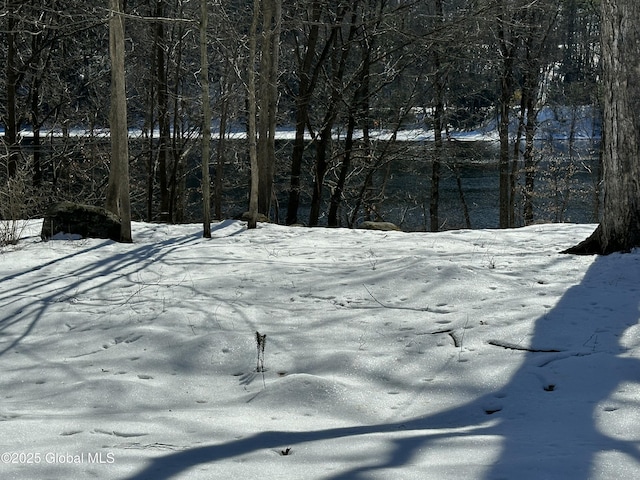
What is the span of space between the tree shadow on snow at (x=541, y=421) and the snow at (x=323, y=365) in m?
0.02

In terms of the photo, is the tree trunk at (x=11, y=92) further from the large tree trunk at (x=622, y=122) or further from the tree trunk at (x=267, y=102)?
the large tree trunk at (x=622, y=122)

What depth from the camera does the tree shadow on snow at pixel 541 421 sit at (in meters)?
3.05

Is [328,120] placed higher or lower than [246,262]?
higher

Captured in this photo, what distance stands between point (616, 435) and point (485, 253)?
4.78m

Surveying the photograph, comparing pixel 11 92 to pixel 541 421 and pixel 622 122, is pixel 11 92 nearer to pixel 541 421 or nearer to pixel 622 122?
pixel 622 122

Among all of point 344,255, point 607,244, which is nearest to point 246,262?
point 344,255

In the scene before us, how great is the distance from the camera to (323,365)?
4832mm

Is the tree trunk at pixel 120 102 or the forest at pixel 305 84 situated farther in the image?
the forest at pixel 305 84

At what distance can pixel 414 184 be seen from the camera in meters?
30.6

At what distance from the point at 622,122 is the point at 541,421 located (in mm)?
4710

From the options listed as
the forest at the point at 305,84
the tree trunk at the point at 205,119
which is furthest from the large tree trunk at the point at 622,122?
the forest at the point at 305,84

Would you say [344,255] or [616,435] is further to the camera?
[344,255]

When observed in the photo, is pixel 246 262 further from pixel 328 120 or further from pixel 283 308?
pixel 328 120

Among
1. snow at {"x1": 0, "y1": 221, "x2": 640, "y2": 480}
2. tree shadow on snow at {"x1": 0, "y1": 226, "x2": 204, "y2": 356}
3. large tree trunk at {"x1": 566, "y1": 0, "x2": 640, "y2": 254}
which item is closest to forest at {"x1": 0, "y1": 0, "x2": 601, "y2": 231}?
tree shadow on snow at {"x1": 0, "y1": 226, "x2": 204, "y2": 356}
